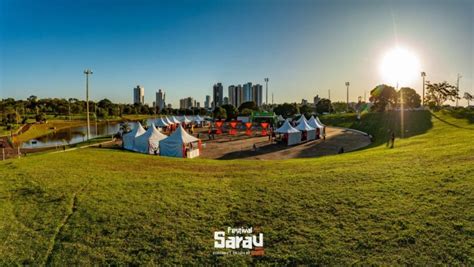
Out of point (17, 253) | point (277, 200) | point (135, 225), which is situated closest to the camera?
point (17, 253)

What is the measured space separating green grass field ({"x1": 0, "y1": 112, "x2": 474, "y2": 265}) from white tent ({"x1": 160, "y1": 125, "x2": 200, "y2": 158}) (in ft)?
34.4

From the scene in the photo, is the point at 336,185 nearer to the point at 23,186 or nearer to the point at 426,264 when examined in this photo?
the point at 426,264

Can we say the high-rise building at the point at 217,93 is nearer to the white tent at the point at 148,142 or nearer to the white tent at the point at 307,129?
the white tent at the point at 307,129

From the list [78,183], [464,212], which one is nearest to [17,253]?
[78,183]

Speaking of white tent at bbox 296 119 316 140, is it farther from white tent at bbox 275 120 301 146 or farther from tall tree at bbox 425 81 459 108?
tall tree at bbox 425 81 459 108

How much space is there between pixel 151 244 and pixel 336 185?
256 inches

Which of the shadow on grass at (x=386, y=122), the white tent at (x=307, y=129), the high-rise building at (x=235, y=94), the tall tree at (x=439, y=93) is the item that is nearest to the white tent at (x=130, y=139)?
the white tent at (x=307, y=129)

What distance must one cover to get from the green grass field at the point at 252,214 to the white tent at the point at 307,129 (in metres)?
21.4

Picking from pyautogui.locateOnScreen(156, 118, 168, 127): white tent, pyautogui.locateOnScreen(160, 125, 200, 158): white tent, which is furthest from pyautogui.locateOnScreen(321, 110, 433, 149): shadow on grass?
pyautogui.locateOnScreen(156, 118, 168, 127): white tent

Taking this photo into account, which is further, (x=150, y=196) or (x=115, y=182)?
(x=115, y=182)

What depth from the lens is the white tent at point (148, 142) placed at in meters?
24.5

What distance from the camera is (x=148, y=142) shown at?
80.5ft

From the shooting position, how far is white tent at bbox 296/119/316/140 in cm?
3384

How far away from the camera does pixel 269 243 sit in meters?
6.61
